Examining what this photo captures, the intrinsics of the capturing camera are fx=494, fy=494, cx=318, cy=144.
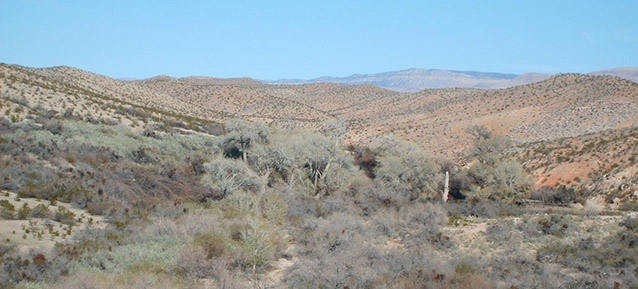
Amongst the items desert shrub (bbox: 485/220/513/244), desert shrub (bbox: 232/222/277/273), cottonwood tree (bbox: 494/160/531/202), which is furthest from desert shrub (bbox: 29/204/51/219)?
cottonwood tree (bbox: 494/160/531/202)

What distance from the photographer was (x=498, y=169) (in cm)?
3100

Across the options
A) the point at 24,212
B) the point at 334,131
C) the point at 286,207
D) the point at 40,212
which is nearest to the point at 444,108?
the point at 334,131

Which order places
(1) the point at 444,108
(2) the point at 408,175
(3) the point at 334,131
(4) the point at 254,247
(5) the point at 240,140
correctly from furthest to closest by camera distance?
(1) the point at 444,108 < (3) the point at 334,131 < (5) the point at 240,140 < (2) the point at 408,175 < (4) the point at 254,247

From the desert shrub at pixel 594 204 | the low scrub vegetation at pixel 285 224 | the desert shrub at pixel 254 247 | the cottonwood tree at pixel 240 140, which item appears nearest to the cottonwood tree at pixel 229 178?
the low scrub vegetation at pixel 285 224

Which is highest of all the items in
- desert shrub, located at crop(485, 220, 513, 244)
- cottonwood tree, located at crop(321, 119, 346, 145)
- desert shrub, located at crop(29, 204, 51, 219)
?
desert shrub, located at crop(29, 204, 51, 219)

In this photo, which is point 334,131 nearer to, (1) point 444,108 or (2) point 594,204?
(2) point 594,204

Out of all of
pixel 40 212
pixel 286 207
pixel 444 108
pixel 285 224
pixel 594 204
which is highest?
pixel 444 108

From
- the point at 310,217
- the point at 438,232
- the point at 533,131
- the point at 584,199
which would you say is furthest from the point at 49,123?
the point at 533,131

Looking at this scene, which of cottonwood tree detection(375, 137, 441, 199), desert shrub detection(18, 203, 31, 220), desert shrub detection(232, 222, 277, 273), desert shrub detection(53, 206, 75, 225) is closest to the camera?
desert shrub detection(232, 222, 277, 273)

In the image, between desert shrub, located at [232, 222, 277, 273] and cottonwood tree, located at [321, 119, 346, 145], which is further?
cottonwood tree, located at [321, 119, 346, 145]

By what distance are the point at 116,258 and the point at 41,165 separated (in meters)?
12.6

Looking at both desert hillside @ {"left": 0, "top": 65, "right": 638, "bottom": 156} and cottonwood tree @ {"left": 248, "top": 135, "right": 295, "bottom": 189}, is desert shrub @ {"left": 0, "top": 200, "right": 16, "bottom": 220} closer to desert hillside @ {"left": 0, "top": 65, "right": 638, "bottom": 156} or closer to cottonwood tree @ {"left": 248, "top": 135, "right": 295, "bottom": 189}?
cottonwood tree @ {"left": 248, "top": 135, "right": 295, "bottom": 189}

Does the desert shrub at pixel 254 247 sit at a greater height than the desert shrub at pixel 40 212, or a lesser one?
lesser

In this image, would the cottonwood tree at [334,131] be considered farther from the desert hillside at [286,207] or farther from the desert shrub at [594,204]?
the desert shrub at [594,204]
